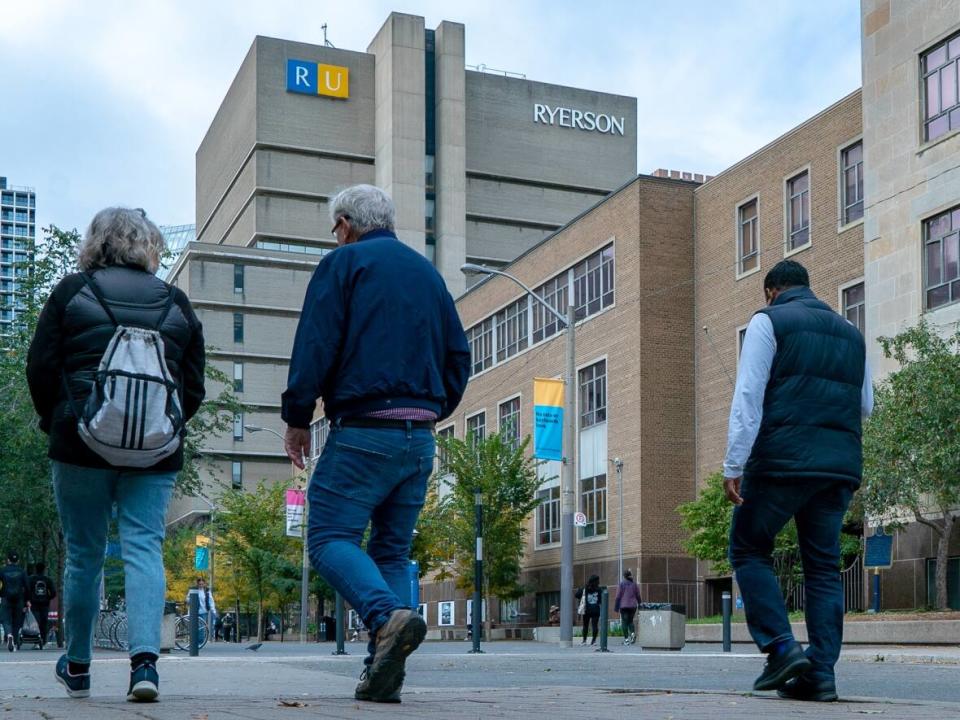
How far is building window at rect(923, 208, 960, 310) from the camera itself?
3200cm

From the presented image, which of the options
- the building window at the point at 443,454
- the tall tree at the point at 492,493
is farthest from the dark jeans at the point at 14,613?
the building window at the point at 443,454

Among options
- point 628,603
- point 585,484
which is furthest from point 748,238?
point 628,603

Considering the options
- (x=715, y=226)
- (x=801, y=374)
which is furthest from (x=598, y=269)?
(x=801, y=374)

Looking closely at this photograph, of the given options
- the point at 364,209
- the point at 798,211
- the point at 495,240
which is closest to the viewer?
the point at 364,209

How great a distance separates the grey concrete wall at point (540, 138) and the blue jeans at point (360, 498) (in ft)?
305

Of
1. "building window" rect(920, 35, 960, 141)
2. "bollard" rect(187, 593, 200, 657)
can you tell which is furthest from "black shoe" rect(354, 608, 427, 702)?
"building window" rect(920, 35, 960, 141)

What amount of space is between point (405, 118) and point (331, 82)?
591 cm

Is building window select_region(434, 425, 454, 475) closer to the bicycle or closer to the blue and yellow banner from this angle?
the blue and yellow banner

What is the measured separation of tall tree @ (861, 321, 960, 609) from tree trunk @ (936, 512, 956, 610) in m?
0.04

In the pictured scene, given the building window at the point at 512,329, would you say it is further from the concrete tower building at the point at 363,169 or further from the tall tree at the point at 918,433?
the concrete tower building at the point at 363,169

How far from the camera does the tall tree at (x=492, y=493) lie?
48.2 metres

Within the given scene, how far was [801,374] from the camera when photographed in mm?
6867

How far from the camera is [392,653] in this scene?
18.5 ft

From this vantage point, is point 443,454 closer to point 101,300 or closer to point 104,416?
point 101,300
